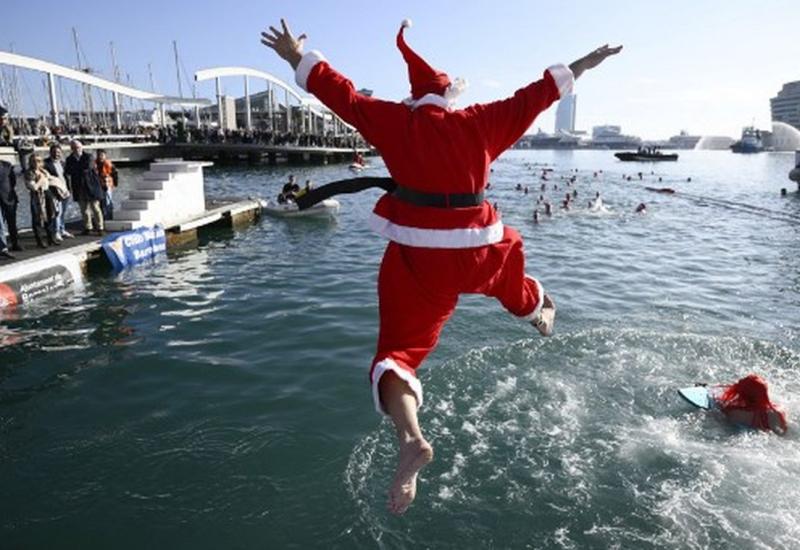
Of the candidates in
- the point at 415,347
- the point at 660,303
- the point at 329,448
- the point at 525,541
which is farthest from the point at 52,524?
the point at 660,303

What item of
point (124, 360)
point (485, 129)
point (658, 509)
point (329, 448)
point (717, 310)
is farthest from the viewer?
point (717, 310)

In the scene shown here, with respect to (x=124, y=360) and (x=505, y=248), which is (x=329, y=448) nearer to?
(x=505, y=248)

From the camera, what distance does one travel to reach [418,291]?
134 inches

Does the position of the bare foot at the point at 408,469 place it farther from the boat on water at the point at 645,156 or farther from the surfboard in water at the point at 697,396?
the boat on water at the point at 645,156

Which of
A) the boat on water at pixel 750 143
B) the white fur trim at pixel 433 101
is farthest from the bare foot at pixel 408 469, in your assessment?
the boat on water at pixel 750 143

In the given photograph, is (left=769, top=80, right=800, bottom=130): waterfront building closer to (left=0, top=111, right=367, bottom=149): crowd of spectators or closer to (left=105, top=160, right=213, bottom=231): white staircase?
(left=0, top=111, right=367, bottom=149): crowd of spectators

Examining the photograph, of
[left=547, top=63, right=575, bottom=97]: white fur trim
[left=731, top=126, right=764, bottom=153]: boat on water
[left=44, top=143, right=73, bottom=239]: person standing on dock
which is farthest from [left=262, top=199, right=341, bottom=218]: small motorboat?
[left=731, top=126, right=764, bottom=153]: boat on water

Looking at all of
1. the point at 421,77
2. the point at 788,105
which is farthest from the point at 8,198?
the point at 788,105

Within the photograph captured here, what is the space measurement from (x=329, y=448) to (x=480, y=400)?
1823mm

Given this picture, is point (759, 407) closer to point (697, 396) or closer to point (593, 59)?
point (697, 396)

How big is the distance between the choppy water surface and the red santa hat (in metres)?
3.14

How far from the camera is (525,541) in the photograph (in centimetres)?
416

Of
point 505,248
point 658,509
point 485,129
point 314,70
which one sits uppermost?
point 314,70

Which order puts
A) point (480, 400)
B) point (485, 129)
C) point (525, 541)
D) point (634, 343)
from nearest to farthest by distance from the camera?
1. point (485, 129)
2. point (525, 541)
3. point (480, 400)
4. point (634, 343)
